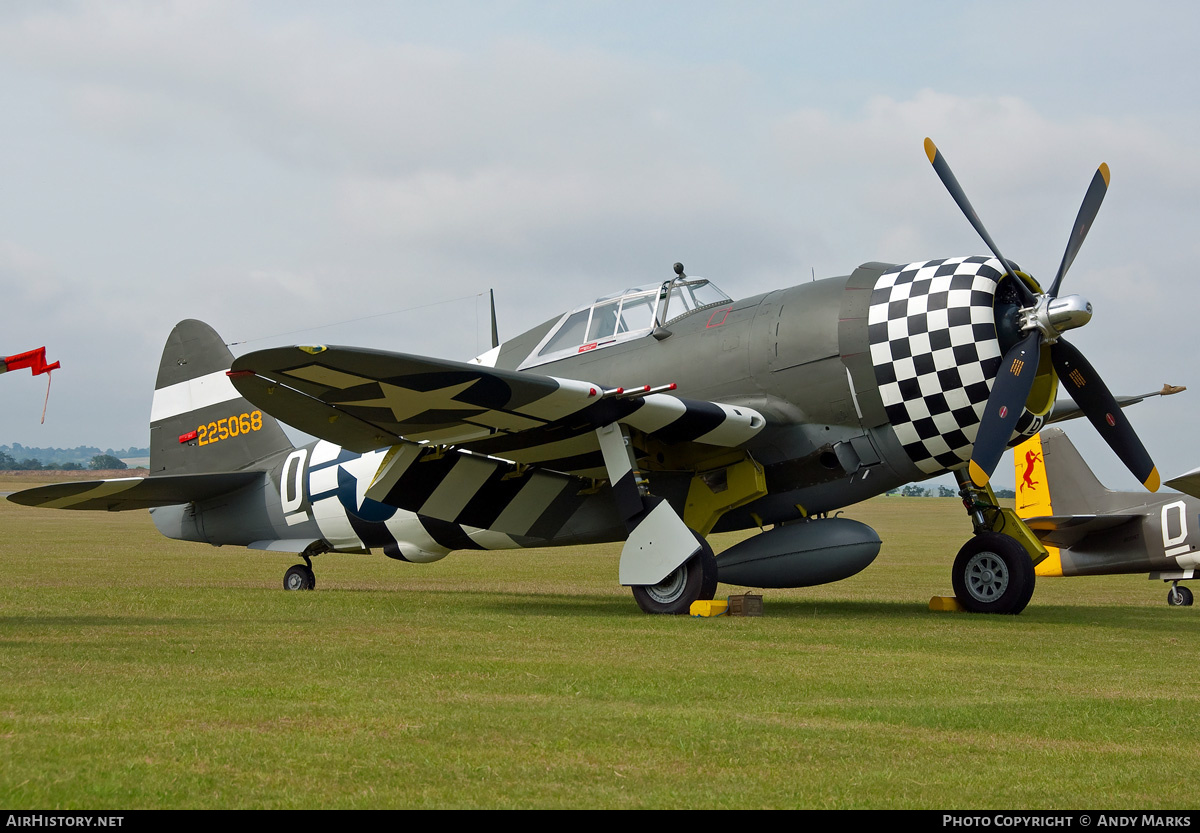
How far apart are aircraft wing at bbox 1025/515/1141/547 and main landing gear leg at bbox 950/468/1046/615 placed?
506cm

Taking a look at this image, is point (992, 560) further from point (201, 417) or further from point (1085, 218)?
point (201, 417)

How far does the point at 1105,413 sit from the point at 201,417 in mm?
12241

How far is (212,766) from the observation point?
4148mm

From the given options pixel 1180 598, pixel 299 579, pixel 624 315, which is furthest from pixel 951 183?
pixel 299 579

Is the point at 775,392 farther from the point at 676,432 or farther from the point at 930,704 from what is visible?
the point at 930,704

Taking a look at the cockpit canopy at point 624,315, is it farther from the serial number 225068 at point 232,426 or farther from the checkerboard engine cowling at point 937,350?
the serial number 225068 at point 232,426

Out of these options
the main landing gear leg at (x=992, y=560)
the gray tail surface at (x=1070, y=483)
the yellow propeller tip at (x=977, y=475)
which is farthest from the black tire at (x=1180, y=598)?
the yellow propeller tip at (x=977, y=475)

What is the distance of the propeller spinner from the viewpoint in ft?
34.0

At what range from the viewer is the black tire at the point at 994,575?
1195cm

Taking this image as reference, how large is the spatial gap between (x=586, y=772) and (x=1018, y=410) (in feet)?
24.3

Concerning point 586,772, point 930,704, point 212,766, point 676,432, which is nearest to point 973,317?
point 676,432

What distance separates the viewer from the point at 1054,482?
61.0ft

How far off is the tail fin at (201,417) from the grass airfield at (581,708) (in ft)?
15.0

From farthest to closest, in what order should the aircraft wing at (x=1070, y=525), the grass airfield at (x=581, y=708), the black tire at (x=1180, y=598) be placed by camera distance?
the aircraft wing at (x=1070, y=525) < the black tire at (x=1180, y=598) < the grass airfield at (x=581, y=708)
